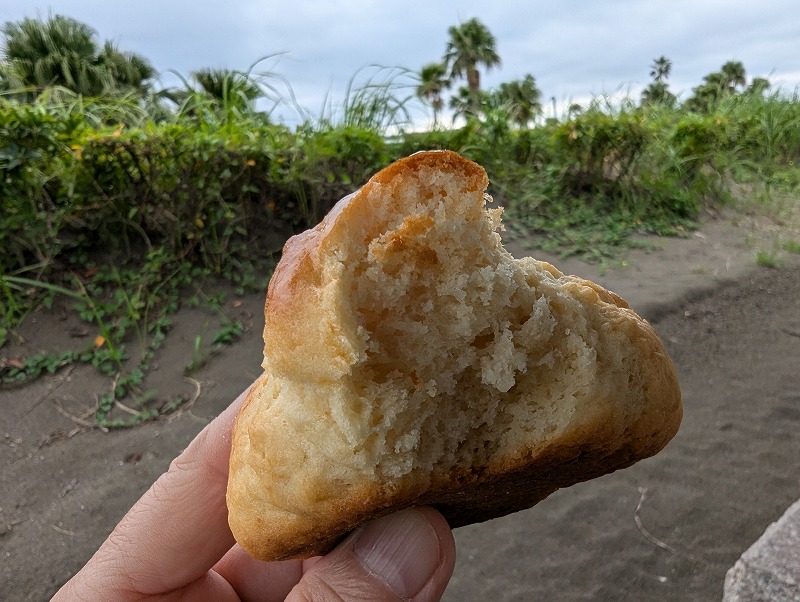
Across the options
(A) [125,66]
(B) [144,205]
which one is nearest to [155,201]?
(B) [144,205]

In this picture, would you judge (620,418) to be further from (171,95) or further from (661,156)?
(661,156)

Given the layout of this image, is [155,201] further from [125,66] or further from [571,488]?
[125,66]

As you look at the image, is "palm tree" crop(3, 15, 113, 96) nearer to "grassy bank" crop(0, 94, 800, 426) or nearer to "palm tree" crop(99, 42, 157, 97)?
"palm tree" crop(99, 42, 157, 97)

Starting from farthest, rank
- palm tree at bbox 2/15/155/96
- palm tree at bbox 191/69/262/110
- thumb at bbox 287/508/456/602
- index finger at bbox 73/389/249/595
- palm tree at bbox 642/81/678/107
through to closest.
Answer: palm tree at bbox 2/15/155/96, palm tree at bbox 642/81/678/107, palm tree at bbox 191/69/262/110, index finger at bbox 73/389/249/595, thumb at bbox 287/508/456/602

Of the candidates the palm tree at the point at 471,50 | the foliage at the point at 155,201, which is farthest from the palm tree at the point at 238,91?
the palm tree at the point at 471,50

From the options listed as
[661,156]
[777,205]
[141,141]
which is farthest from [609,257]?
[141,141]

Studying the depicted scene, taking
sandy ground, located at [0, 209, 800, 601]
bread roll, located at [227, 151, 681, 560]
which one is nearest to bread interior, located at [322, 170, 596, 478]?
bread roll, located at [227, 151, 681, 560]
